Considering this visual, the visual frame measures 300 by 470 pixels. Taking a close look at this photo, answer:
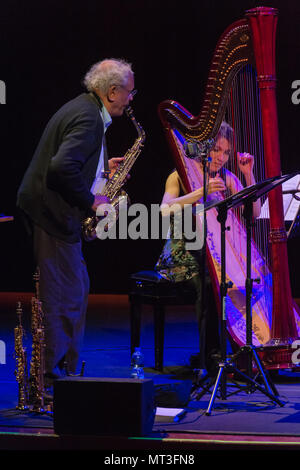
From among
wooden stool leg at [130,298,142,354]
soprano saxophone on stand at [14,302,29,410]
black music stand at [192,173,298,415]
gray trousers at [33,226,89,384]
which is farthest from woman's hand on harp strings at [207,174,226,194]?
soprano saxophone on stand at [14,302,29,410]

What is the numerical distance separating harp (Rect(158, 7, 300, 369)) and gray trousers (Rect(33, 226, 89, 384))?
1031mm

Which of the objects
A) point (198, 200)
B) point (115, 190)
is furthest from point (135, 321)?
point (115, 190)

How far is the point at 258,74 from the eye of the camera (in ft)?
13.9

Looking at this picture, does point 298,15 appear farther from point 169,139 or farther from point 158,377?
point 158,377

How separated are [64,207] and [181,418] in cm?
121

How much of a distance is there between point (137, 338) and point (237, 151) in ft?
4.77

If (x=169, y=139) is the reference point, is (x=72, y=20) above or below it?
above

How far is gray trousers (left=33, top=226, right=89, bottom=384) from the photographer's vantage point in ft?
12.4

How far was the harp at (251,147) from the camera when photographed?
4.25 meters

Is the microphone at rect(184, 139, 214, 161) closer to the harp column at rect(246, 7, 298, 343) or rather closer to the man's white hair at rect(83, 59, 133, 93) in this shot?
the harp column at rect(246, 7, 298, 343)

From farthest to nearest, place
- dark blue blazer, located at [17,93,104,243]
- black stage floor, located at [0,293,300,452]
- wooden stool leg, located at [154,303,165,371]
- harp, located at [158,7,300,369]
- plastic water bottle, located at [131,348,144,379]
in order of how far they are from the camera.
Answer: wooden stool leg, located at [154,303,165,371]
harp, located at [158,7,300,369]
plastic water bottle, located at [131,348,144,379]
dark blue blazer, located at [17,93,104,243]
black stage floor, located at [0,293,300,452]

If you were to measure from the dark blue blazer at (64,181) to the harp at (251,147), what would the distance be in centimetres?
83

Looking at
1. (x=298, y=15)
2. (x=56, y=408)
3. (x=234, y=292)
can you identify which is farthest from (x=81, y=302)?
(x=298, y=15)

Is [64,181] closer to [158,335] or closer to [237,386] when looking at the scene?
[237,386]
